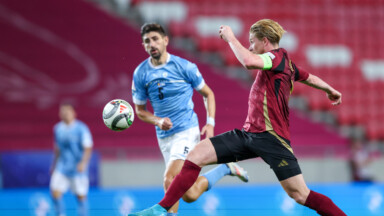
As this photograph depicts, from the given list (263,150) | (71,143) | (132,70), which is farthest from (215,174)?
(132,70)

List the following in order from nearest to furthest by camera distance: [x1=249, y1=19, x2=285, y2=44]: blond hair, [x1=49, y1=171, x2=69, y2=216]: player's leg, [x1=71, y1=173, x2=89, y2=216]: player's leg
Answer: [x1=249, y1=19, x2=285, y2=44]: blond hair, [x1=49, y1=171, x2=69, y2=216]: player's leg, [x1=71, y1=173, x2=89, y2=216]: player's leg

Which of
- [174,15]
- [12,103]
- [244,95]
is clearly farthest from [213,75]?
[12,103]

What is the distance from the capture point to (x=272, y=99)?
14.3ft

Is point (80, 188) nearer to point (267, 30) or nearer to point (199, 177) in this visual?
point (199, 177)

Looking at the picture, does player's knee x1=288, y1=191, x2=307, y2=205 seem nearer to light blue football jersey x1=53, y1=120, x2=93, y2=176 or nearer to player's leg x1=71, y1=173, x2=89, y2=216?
player's leg x1=71, y1=173, x2=89, y2=216

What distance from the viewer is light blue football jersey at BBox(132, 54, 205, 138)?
529cm

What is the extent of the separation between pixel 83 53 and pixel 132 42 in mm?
1208

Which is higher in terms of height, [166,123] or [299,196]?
[166,123]

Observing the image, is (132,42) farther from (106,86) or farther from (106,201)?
(106,201)

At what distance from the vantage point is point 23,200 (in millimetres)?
8891

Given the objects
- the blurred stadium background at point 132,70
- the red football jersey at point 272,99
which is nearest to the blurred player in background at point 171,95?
the red football jersey at point 272,99

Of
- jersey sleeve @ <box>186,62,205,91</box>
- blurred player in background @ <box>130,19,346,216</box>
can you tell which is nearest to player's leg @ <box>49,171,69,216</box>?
jersey sleeve @ <box>186,62,205,91</box>

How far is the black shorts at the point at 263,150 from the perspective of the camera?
4.26 m

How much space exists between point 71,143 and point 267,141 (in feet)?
14.4
